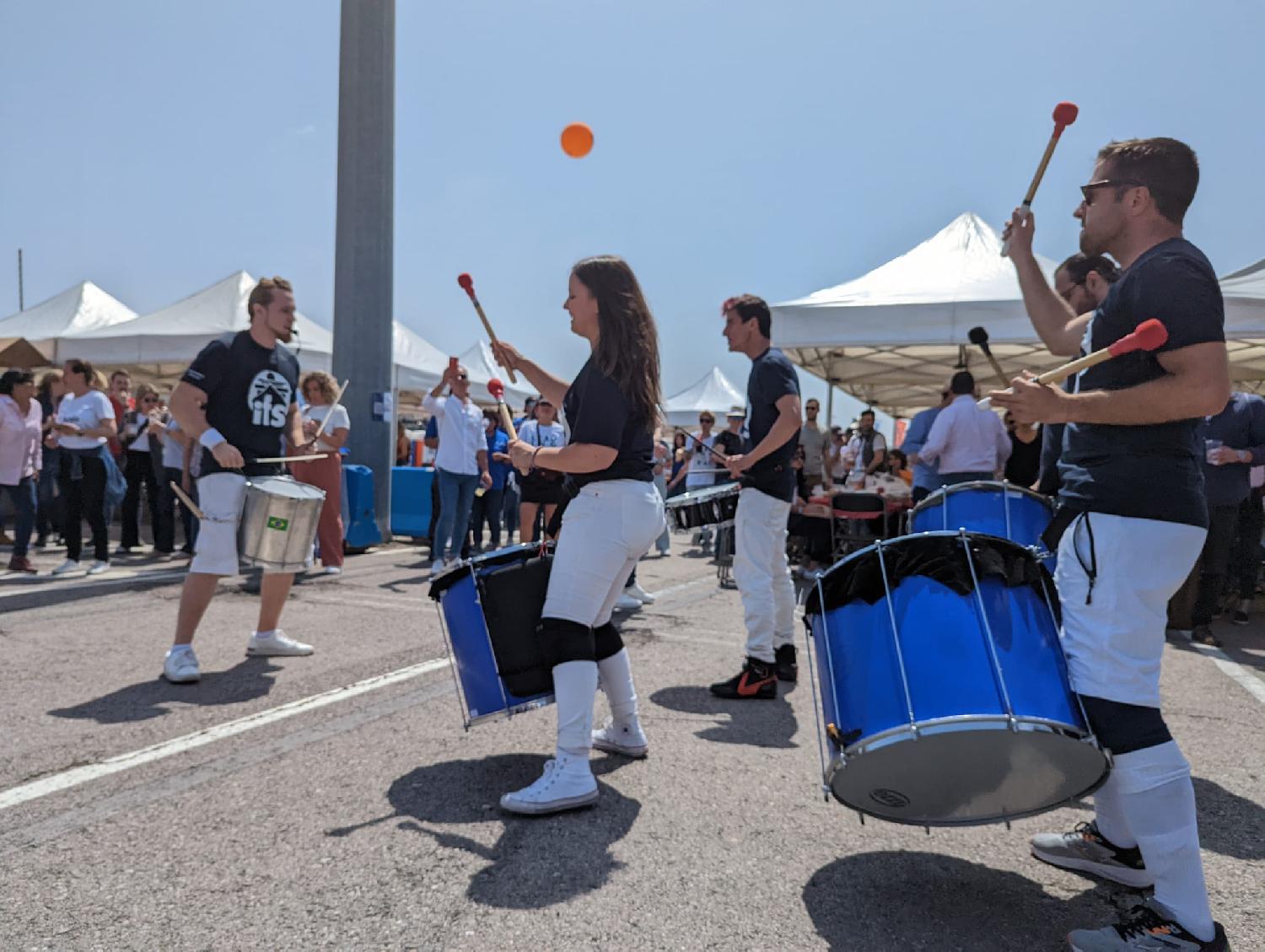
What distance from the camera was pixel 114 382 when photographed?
11766mm

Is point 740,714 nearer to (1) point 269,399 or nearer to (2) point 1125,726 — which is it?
(2) point 1125,726

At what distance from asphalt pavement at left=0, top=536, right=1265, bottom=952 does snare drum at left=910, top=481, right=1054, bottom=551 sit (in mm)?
1054

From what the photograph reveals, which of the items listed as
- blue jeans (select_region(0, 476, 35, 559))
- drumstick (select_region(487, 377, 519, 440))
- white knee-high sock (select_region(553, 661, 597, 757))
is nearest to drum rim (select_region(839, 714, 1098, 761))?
white knee-high sock (select_region(553, 661, 597, 757))

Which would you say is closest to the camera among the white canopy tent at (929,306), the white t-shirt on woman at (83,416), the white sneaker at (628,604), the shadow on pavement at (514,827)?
the shadow on pavement at (514,827)

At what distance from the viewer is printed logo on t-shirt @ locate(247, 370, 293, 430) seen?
4883mm

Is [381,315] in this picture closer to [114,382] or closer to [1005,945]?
[114,382]

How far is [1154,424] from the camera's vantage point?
2.31 meters

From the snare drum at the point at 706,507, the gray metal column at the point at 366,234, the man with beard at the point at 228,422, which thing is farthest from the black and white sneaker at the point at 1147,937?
the gray metal column at the point at 366,234

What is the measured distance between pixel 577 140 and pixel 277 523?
2.39m

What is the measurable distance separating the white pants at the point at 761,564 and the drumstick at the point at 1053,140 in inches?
76.7

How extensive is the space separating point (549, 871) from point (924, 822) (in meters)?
1.05

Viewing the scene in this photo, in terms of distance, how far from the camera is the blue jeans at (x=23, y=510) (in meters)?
8.52

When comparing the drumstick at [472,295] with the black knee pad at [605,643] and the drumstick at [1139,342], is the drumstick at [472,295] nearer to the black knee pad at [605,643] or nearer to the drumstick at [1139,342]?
the black knee pad at [605,643]

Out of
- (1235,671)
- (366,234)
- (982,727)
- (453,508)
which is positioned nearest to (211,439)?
(982,727)
